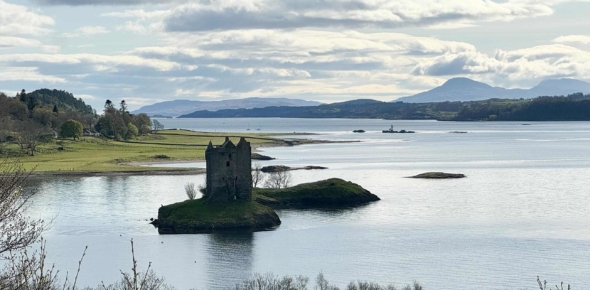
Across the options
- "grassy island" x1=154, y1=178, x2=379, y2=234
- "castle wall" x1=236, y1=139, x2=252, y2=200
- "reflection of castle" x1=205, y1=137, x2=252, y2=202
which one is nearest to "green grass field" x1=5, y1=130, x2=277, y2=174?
"grassy island" x1=154, y1=178, x2=379, y2=234

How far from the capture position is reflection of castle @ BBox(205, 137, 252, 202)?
85750 millimetres

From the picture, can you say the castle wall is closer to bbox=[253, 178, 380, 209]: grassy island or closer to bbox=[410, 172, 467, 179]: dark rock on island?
bbox=[253, 178, 380, 209]: grassy island

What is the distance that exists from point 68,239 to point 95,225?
8.35 m

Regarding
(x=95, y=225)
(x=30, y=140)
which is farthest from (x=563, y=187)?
(x=30, y=140)

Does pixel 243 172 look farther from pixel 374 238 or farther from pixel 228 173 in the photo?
pixel 374 238

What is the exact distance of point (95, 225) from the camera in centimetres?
8756

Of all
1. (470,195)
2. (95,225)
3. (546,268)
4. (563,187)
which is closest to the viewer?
(546,268)

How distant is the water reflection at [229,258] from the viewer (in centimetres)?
6131

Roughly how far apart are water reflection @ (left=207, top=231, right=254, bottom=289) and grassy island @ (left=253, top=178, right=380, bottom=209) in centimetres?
2151

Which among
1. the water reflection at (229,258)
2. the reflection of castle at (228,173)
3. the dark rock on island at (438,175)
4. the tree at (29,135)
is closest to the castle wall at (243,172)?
the reflection of castle at (228,173)

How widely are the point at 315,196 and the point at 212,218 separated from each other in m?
23.6

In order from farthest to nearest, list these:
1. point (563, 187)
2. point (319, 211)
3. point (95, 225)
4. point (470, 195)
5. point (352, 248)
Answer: point (563, 187)
point (470, 195)
point (319, 211)
point (95, 225)
point (352, 248)

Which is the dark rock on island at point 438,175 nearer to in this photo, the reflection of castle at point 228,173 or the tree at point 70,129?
the reflection of castle at point 228,173

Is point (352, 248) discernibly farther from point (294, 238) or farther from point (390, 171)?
point (390, 171)
